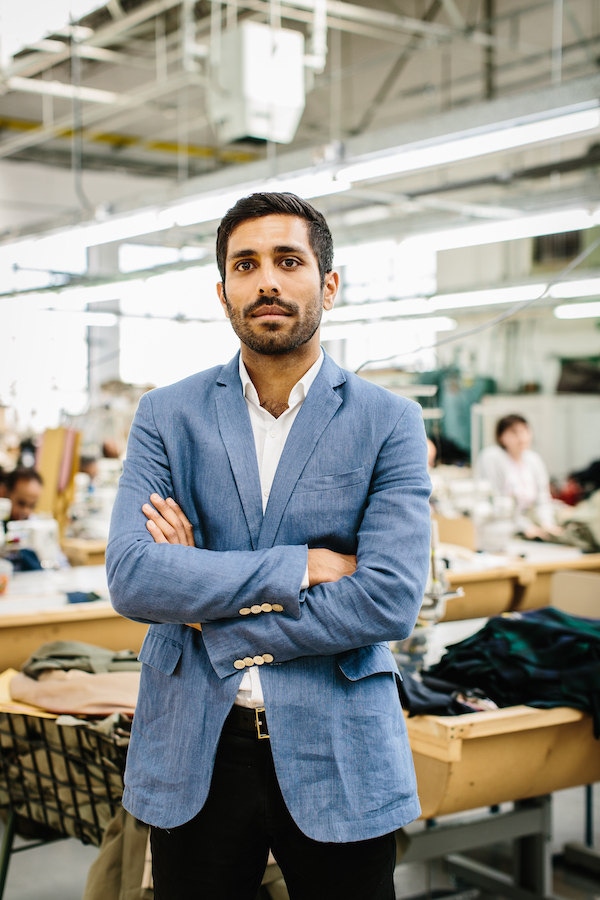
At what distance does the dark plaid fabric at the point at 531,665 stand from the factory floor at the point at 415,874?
762mm

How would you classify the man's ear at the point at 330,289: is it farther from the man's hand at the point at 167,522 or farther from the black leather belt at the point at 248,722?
the black leather belt at the point at 248,722

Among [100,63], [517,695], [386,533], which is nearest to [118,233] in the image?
[517,695]

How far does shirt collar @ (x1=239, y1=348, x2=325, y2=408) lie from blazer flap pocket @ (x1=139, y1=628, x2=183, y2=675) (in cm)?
40

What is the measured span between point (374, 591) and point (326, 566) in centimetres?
8

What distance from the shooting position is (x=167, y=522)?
5.24 feet

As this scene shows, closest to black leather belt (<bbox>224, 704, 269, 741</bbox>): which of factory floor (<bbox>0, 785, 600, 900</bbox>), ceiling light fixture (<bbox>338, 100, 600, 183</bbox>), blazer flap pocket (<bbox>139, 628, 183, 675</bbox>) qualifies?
blazer flap pocket (<bbox>139, 628, 183, 675</bbox>)

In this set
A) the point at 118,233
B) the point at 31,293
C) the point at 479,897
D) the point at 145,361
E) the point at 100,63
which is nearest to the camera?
the point at 479,897

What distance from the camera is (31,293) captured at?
18.1 feet

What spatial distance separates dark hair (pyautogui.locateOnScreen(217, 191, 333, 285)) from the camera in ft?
5.06

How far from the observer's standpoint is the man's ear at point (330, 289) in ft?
5.38

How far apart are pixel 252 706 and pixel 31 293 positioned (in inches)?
174

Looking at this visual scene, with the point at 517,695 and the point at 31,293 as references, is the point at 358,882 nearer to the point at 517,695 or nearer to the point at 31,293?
the point at 517,695

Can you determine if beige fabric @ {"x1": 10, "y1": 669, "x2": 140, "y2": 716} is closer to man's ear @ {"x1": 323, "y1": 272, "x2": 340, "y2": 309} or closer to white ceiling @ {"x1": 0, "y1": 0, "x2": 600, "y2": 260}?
man's ear @ {"x1": 323, "y1": 272, "x2": 340, "y2": 309}

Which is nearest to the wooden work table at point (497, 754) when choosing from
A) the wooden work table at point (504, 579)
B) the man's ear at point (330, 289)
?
the man's ear at point (330, 289)
